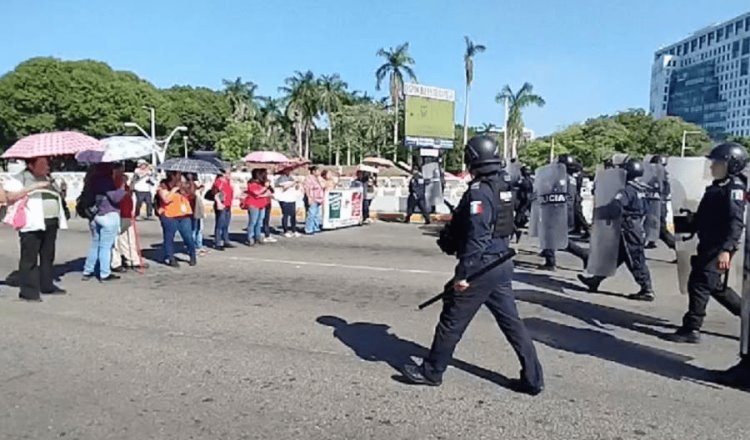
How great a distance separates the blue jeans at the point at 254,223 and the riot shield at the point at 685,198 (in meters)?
8.19

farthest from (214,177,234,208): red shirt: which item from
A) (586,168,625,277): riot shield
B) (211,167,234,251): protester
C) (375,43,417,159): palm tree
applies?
(375,43,417,159): palm tree

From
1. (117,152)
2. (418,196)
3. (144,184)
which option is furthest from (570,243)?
(144,184)

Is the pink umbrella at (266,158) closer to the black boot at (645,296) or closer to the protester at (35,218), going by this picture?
the protester at (35,218)

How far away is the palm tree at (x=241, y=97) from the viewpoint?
87938mm

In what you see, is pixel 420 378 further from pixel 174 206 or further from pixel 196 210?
pixel 196 210

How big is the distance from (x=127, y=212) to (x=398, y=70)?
55677 mm

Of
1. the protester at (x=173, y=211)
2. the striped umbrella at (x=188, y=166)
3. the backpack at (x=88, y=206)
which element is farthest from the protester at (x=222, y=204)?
the backpack at (x=88, y=206)

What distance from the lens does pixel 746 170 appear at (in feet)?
18.7

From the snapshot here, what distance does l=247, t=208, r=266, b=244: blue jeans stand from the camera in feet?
45.9

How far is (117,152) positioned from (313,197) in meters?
8.25

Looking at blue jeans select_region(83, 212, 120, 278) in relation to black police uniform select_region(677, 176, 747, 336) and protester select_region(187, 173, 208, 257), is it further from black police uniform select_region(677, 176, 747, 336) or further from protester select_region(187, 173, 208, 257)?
black police uniform select_region(677, 176, 747, 336)

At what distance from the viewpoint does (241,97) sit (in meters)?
88.2

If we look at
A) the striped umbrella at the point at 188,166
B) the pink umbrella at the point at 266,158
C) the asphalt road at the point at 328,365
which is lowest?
the asphalt road at the point at 328,365

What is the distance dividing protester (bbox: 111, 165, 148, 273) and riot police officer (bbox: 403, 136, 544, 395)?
5853 mm
